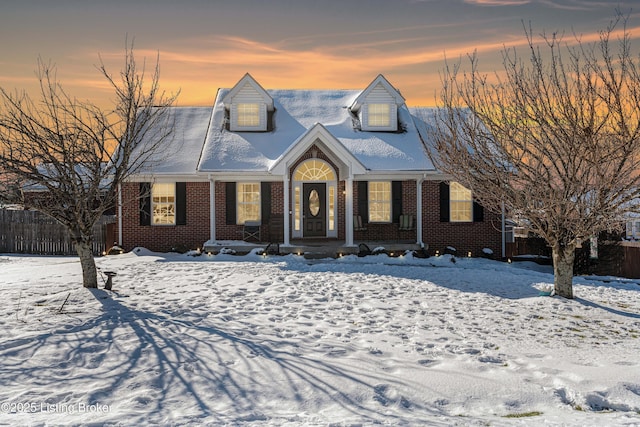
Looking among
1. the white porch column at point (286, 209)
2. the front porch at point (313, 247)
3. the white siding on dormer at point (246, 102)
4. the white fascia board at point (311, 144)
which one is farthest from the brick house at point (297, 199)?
the white fascia board at point (311, 144)

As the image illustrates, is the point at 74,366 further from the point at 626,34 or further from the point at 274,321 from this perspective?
the point at 626,34

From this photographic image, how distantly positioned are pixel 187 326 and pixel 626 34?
907cm

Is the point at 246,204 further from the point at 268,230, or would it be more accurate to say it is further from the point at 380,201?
the point at 380,201

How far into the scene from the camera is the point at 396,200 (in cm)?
1852

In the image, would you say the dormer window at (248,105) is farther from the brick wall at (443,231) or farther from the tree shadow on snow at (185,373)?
the tree shadow on snow at (185,373)

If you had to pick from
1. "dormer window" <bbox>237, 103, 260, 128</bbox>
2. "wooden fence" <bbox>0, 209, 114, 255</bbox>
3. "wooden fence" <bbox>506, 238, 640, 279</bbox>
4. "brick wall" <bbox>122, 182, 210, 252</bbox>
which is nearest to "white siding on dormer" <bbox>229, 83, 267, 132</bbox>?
"dormer window" <bbox>237, 103, 260, 128</bbox>

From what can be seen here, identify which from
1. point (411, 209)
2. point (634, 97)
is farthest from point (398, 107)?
→ point (634, 97)

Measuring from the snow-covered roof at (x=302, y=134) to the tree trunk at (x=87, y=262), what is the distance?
725 cm

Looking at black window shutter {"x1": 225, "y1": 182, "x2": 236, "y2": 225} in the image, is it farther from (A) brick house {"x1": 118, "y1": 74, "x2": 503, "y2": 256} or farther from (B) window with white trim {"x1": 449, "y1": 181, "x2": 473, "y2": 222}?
(B) window with white trim {"x1": 449, "y1": 181, "x2": 473, "y2": 222}

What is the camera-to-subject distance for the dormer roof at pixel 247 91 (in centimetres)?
1927

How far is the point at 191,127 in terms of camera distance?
20547mm

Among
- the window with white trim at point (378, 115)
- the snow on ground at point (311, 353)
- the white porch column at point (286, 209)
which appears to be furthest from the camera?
the window with white trim at point (378, 115)

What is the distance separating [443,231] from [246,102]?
9.02 m

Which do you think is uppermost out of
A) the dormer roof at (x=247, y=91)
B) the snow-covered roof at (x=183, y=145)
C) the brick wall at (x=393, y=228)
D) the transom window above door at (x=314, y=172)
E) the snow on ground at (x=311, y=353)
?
the dormer roof at (x=247, y=91)
